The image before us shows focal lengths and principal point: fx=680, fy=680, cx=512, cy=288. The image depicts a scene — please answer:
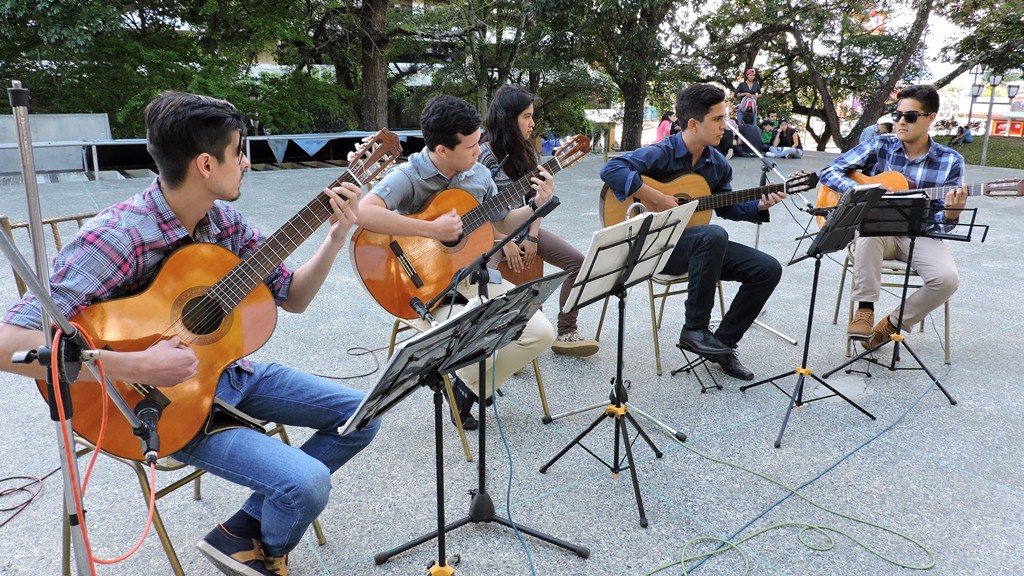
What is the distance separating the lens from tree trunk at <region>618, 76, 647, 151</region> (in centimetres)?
1694

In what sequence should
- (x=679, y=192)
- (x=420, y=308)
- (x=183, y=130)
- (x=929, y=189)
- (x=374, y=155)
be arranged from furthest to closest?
(x=679, y=192) → (x=929, y=189) → (x=420, y=308) → (x=374, y=155) → (x=183, y=130)

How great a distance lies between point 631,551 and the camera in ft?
8.00

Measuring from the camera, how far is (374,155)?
2.71 metres

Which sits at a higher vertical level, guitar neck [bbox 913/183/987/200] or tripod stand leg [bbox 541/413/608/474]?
guitar neck [bbox 913/183/987/200]

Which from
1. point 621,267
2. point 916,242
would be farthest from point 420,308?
point 916,242

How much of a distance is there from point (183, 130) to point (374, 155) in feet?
2.85

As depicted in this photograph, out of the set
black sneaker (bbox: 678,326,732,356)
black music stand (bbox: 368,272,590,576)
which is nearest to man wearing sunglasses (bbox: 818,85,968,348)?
black sneaker (bbox: 678,326,732,356)

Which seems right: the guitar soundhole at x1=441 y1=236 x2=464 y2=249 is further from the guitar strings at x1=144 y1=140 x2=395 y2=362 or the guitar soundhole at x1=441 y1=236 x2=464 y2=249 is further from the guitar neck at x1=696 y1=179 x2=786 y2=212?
the guitar neck at x1=696 y1=179 x2=786 y2=212

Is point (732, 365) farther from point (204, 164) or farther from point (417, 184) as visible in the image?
point (204, 164)

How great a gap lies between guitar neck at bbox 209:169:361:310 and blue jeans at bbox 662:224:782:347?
2.19 m

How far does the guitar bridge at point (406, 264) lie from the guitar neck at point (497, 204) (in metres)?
0.34

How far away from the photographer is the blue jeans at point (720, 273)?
388cm

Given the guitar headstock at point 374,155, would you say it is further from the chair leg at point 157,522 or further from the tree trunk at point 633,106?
the tree trunk at point 633,106

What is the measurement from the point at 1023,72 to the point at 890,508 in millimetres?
25018
